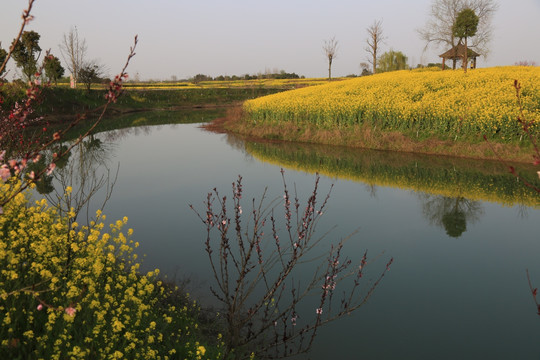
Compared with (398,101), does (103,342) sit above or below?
below

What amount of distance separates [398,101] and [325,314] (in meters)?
19.5

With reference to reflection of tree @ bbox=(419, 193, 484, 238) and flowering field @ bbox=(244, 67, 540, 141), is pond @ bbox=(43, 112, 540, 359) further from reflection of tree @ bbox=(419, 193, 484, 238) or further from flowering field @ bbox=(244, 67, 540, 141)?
flowering field @ bbox=(244, 67, 540, 141)

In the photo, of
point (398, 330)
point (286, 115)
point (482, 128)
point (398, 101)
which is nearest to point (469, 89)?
point (398, 101)

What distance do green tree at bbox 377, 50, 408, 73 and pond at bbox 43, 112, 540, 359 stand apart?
188 ft

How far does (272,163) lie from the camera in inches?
718

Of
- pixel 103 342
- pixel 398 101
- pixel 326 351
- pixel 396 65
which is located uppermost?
pixel 396 65

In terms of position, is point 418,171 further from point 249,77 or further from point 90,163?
point 249,77

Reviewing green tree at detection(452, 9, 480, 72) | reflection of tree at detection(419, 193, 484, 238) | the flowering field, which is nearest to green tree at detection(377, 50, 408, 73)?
green tree at detection(452, 9, 480, 72)

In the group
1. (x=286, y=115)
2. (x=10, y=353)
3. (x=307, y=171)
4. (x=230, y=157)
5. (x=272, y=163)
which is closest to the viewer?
(x=10, y=353)

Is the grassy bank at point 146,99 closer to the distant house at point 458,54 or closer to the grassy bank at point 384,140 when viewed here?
the grassy bank at point 384,140

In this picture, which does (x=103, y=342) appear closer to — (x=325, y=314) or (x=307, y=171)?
(x=325, y=314)

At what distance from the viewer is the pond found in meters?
5.74

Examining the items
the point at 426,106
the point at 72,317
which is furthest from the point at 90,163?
the point at 426,106

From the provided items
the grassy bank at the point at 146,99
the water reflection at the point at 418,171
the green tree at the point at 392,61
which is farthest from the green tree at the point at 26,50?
the green tree at the point at 392,61
